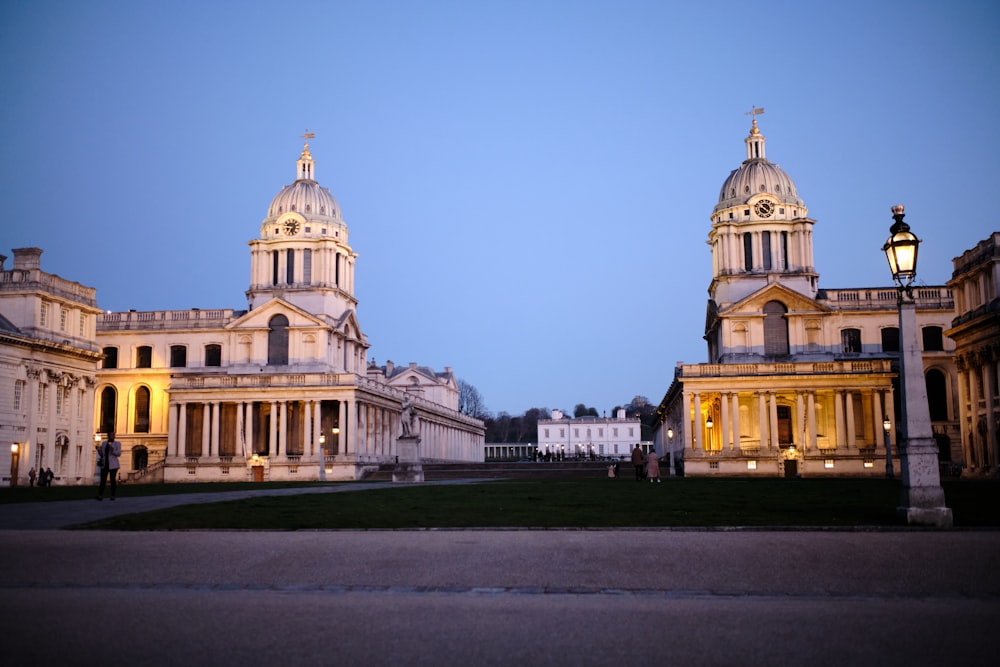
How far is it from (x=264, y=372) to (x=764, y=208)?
1792 inches

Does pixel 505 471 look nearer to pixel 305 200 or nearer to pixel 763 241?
pixel 763 241

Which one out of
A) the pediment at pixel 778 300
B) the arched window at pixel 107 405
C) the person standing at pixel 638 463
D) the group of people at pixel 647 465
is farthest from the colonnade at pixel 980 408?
the arched window at pixel 107 405

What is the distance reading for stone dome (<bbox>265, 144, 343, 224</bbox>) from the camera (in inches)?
3295

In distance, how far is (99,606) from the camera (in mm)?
8727

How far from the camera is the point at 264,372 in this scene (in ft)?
261

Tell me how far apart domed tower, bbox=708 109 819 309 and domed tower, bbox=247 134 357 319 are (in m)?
34.5

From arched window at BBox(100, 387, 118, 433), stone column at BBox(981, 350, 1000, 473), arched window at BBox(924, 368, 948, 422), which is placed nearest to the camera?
stone column at BBox(981, 350, 1000, 473)

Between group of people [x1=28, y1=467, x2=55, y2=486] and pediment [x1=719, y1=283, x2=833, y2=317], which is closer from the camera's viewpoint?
group of people [x1=28, y1=467, x2=55, y2=486]

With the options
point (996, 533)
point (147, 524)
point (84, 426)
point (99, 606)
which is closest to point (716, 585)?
point (99, 606)

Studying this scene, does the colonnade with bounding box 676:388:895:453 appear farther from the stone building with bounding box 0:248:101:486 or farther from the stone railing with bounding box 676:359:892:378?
the stone building with bounding box 0:248:101:486

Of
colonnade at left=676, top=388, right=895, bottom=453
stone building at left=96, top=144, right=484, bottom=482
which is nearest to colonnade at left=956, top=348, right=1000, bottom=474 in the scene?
colonnade at left=676, top=388, right=895, bottom=453

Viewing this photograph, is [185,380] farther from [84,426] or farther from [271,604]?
[271,604]

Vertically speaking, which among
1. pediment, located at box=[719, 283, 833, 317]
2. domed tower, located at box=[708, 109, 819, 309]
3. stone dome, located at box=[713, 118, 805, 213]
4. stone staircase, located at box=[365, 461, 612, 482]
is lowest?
stone staircase, located at box=[365, 461, 612, 482]

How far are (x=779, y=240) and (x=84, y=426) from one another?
57554mm
